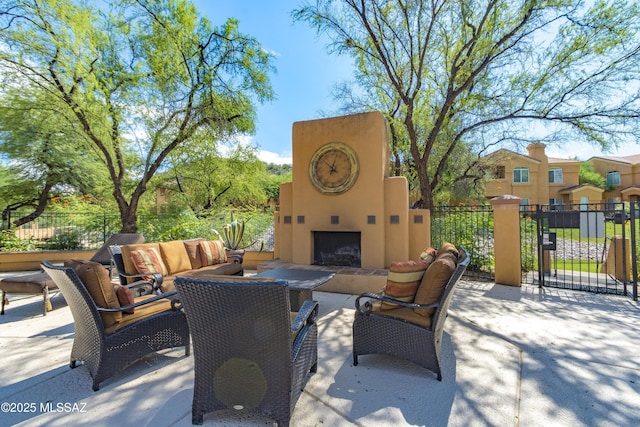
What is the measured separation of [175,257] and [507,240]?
267 inches

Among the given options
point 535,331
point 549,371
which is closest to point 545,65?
point 535,331

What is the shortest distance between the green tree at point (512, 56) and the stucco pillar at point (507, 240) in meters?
2.89

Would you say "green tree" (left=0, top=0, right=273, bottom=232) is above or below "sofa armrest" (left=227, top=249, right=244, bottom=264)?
above

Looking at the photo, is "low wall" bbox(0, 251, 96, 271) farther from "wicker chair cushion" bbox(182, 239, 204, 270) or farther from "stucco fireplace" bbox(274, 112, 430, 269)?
"stucco fireplace" bbox(274, 112, 430, 269)

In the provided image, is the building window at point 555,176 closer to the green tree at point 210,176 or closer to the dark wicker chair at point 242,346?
the green tree at point 210,176

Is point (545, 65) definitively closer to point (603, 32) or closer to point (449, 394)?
point (603, 32)

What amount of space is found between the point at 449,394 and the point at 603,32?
9.18 meters

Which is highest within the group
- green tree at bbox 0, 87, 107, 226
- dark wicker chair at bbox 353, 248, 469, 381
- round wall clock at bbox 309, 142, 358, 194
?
green tree at bbox 0, 87, 107, 226

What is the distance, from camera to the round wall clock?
21.9 feet

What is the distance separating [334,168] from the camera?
6.86 metres

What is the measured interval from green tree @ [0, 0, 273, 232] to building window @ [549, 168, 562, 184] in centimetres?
2721

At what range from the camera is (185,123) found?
9664 millimetres

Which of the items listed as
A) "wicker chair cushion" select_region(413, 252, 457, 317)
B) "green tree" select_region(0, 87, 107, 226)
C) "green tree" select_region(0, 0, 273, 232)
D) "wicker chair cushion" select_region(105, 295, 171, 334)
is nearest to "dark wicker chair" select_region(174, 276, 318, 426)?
"wicker chair cushion" select_region(105, 295, 171, 334)

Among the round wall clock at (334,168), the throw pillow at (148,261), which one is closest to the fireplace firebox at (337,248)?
the round wall clock at (334,168)
